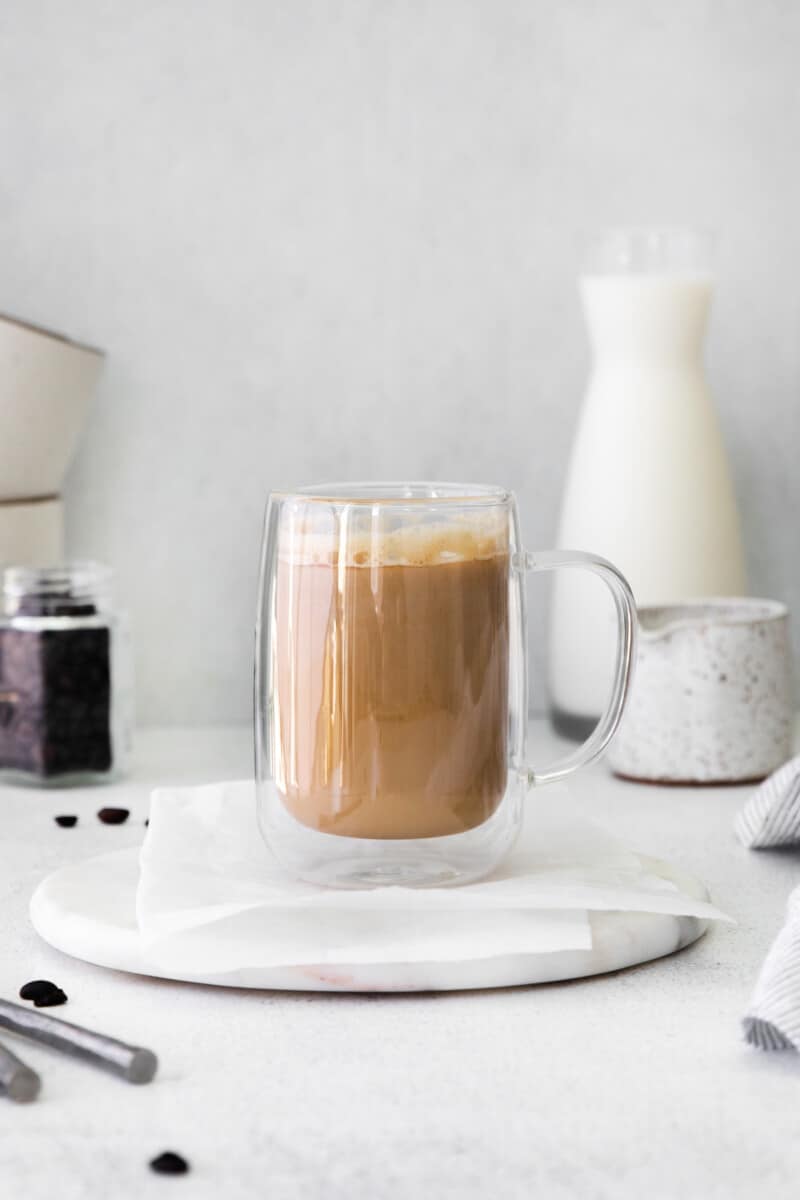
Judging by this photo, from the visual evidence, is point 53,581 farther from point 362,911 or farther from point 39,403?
point 362,911

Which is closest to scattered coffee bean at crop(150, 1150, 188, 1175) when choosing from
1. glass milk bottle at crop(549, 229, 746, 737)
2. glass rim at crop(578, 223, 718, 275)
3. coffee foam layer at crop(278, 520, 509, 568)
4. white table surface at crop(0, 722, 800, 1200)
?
white table surface at crop(0, 722, 800, 1200)

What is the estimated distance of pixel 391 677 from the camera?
2.02 feet

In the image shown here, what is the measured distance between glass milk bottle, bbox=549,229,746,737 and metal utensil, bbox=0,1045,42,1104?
0.62 m

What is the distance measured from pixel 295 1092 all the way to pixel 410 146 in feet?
2.67

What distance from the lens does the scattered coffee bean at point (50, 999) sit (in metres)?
0.55

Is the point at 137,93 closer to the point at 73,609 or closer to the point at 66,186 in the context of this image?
the point at 66,186

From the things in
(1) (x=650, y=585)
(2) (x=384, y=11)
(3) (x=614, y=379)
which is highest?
(2) (x=384, y=11)

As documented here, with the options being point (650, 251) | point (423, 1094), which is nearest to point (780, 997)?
point (423, 1094)

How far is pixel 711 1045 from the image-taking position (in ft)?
1.68

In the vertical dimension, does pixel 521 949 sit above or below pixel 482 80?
below

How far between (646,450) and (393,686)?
47 cm

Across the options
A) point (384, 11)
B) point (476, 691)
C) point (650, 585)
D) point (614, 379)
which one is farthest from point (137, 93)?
point (476, 691)

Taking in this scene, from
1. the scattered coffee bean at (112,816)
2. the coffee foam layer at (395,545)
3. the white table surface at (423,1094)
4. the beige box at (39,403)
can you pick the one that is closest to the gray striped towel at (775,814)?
the white table surface at (423,1094)

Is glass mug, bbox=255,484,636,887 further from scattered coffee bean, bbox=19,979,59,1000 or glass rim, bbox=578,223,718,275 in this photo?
glass rim, bbox=578,223,718,275
